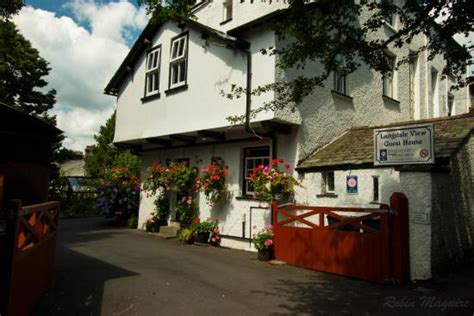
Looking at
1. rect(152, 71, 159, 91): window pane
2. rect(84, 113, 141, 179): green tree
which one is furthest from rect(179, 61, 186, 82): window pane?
rect(84, 113, 141, 179): green tree

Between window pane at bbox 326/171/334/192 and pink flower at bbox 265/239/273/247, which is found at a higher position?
window pane at bbox 326/171/334/192

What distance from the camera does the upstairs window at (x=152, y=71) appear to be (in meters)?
14.0

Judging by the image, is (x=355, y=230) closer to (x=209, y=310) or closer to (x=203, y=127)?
(x=209, y=310)

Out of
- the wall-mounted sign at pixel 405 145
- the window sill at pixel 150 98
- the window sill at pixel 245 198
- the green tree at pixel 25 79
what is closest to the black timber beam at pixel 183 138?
the window sill at pixel 150 98

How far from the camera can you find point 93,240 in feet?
38.8

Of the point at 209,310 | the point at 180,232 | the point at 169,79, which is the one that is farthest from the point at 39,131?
the point at 169,79

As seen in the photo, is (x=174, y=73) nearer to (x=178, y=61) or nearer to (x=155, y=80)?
(x=178, y=61)

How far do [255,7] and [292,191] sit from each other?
7.50 meters

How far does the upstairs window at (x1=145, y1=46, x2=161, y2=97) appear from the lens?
1405 centimetres

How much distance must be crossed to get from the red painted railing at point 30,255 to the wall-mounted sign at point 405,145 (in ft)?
21.0

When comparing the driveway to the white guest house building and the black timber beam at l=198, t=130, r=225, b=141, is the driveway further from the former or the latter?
the black timber beam at l=198, t=130, r=225, b=141

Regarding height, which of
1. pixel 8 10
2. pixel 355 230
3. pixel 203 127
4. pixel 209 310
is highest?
pixel 8 10

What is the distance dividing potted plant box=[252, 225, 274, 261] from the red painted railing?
4.70m

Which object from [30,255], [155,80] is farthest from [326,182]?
[155,80]
